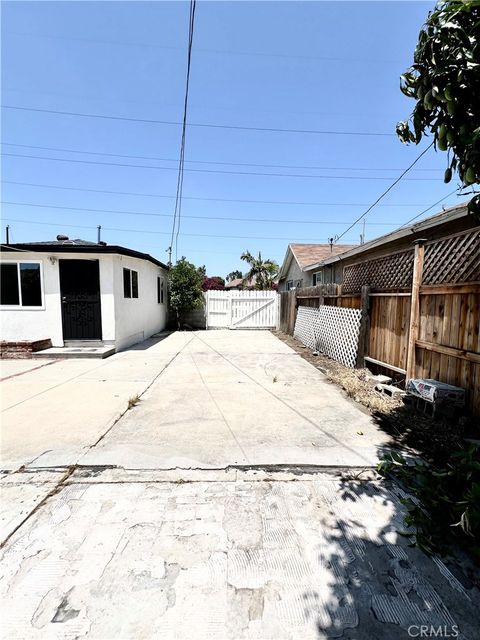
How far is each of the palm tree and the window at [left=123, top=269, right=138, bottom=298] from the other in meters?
21.9

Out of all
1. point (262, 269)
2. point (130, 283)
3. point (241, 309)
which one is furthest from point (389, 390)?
point (262, 269)

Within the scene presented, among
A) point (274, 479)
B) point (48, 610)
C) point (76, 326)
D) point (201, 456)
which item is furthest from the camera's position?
point (76, 326)

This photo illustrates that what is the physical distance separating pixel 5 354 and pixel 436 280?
8.99 meters

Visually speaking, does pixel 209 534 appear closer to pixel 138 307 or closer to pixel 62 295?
pixel 62 295

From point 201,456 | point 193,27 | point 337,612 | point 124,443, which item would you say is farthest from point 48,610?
point 193,27

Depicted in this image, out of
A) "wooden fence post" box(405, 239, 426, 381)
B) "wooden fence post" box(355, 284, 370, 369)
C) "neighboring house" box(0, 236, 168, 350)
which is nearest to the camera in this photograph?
"wooden fence post" box(405, 239, 426, 381)

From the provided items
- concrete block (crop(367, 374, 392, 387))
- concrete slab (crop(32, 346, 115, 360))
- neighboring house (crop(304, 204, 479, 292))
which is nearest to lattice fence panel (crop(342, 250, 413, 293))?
neighboring house (crop(304, 204, 479, 292))

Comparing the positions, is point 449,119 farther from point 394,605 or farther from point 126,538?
point 126,538

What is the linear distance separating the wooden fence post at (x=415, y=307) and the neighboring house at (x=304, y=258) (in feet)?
27.4

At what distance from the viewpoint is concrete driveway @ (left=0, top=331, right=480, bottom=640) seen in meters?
1.37

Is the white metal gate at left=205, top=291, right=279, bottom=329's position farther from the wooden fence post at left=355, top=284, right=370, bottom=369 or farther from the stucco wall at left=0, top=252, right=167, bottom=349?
the wooden fence post at left=355, top=284, right=370, bottom=369

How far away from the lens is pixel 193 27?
4.59 metres

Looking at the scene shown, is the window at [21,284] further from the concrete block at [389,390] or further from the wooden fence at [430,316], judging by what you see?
the concrete block at [389,390]

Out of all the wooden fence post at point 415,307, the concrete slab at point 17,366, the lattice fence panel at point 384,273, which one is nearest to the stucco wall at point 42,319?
the concrete slab at point 17,366
